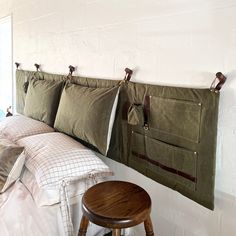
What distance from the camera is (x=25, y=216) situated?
1.36 meters

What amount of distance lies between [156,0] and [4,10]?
2647 mm

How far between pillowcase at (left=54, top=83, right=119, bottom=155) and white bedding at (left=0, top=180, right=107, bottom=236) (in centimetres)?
47

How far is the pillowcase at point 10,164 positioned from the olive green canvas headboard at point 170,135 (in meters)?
0.59

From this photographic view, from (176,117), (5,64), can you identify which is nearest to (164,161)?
(176,117)

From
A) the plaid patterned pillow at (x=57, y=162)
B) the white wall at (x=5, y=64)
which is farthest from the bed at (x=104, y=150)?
the white wall at (x=5, y=64)

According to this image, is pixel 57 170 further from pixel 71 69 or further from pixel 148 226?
pixel 71 69

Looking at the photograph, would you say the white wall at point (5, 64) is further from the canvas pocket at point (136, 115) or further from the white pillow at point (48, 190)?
the canvas pocket at point (136, 115)

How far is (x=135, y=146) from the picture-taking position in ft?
5.24

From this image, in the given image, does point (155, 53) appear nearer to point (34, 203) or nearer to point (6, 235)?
point (34, 203)

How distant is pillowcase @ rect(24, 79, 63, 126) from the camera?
7.12 ft

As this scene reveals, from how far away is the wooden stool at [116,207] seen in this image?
3.69 feet

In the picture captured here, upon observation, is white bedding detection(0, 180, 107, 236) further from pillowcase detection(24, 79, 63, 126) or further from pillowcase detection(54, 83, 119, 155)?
pillowcase detection(24, 79, 63, 126)

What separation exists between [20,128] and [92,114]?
0.75m

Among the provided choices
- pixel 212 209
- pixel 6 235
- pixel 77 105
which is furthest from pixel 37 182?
pixel 212 209
